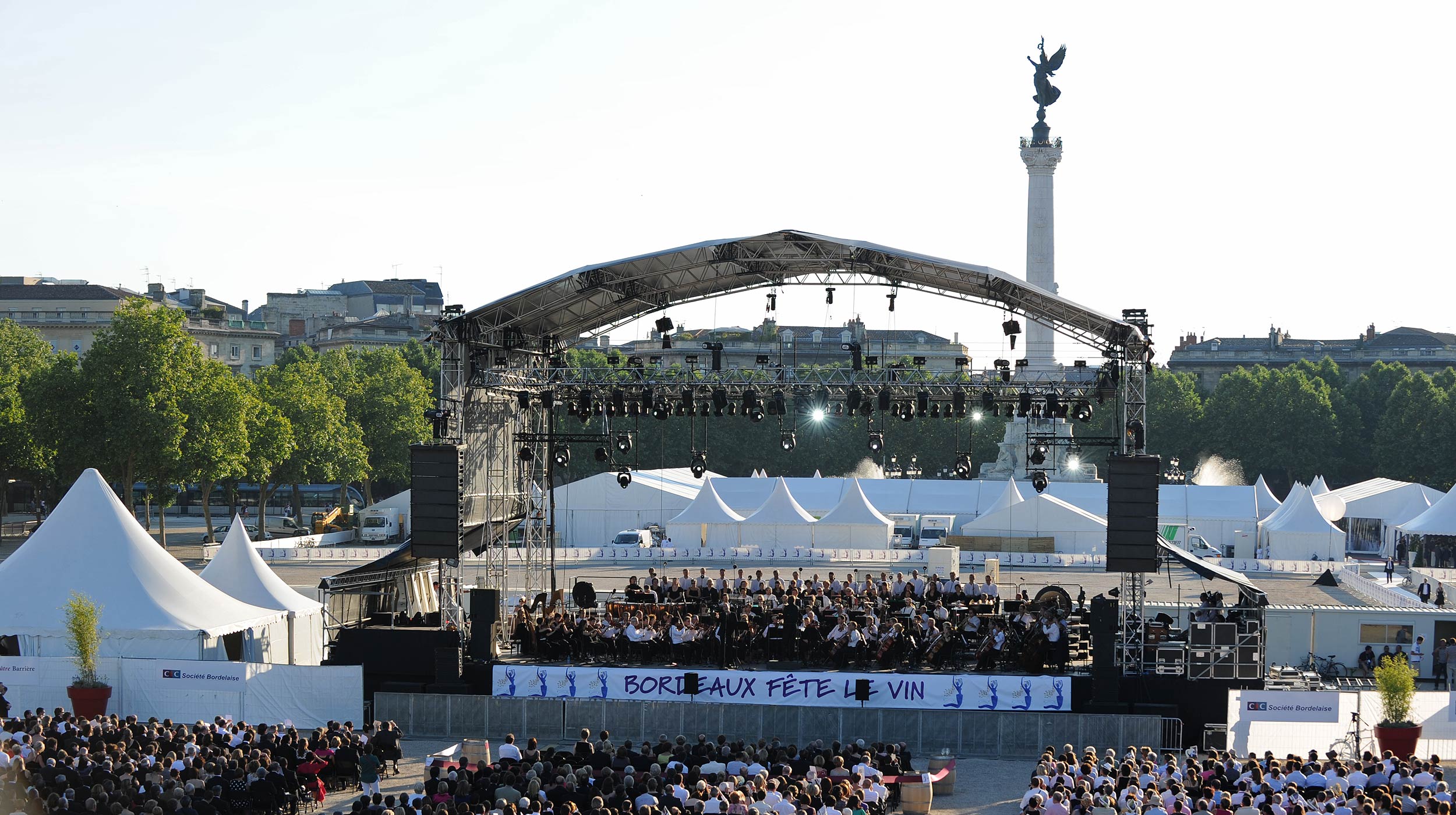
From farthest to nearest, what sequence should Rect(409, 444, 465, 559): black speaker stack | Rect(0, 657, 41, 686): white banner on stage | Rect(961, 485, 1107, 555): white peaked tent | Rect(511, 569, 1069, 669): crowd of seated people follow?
1. Rect(961, 485, 1107, 555): white peaked tent
2. Rect(409, 444, 465, 559): black speaker stack
3. Rect(511, 569, 1069, 669): crowd of seated people
4. Rect(0, 657, 41, 686): white banner on stage

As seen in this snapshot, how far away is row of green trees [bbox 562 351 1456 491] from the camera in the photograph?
6925 centimetres

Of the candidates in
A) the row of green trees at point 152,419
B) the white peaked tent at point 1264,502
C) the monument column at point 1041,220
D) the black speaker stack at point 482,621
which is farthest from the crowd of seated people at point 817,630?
the monument column at point 1041,220

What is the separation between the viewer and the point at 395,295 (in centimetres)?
11800

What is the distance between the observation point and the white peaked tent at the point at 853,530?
41.2 metres

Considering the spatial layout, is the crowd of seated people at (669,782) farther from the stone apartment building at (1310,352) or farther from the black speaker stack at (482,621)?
the stone apartment building at (1310,352)

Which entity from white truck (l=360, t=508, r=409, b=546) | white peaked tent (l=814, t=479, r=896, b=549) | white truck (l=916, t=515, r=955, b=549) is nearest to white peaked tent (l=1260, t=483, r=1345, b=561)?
white truck (l=916, t=515, r=955, b=549)

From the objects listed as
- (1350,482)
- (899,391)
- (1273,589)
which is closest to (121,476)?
(899,391)

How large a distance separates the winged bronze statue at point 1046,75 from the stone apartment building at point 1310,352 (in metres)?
49.7

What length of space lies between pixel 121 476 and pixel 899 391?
1198 inches

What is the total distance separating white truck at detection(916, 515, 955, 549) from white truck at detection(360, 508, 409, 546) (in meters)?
17.7

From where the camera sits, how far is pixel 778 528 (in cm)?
4112

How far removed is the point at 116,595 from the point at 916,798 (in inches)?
486

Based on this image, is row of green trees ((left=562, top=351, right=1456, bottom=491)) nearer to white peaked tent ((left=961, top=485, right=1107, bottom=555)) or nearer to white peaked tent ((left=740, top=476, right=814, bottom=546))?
white peaked tent ((left=740, top=476, right=814, bottom=546))

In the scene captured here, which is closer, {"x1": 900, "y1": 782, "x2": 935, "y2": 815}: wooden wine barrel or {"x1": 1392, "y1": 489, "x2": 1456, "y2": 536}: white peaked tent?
{"x1": 900, "y1": 782, "x2": 935, "y2": 815}: wooden wine barrel
